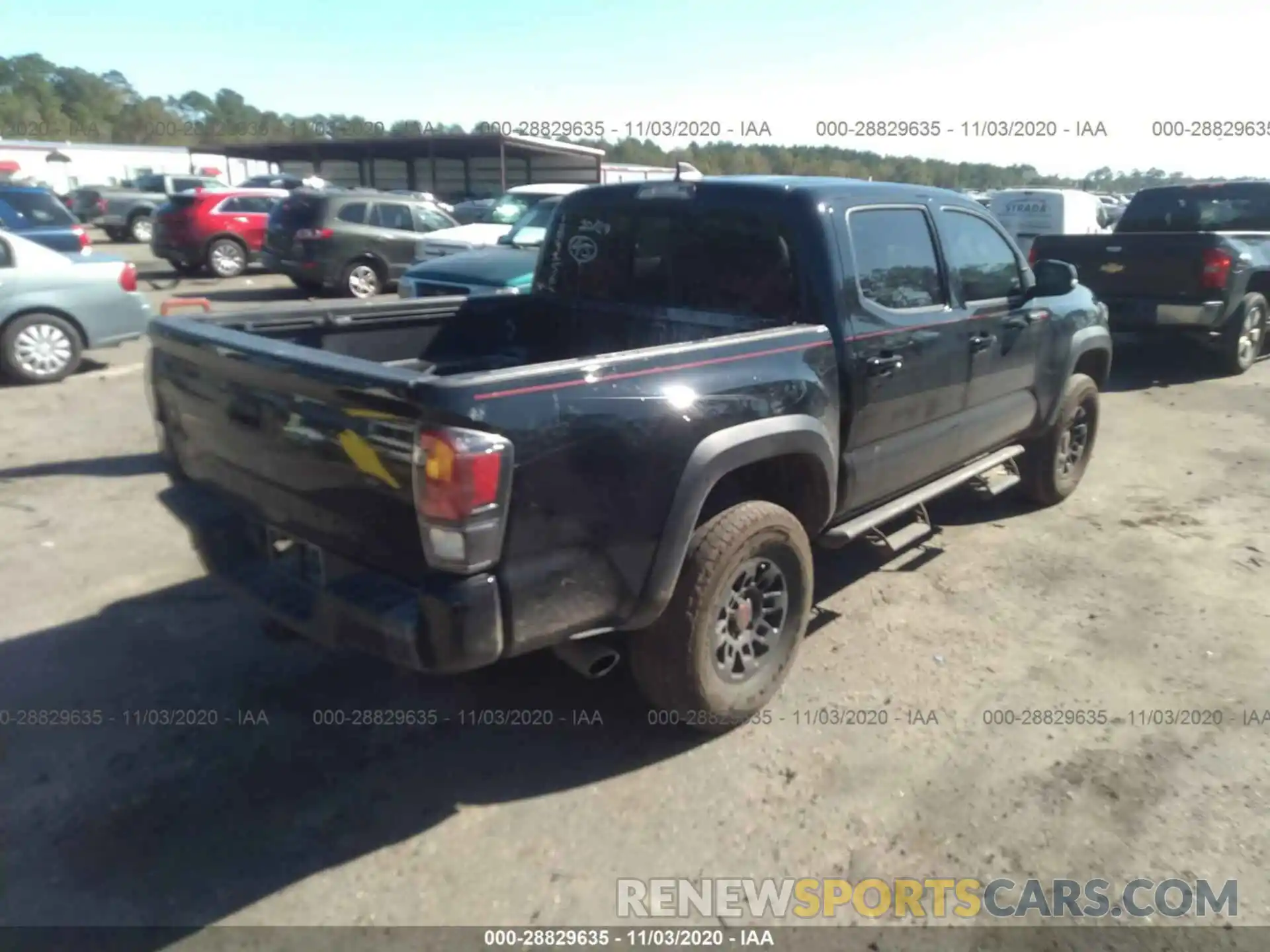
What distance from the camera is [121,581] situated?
4.86m

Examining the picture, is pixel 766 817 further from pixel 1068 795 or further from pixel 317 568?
pixel 317 568

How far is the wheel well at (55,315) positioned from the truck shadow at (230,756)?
579 cm

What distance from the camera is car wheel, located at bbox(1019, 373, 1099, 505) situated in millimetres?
6004

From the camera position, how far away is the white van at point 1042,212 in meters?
16.1

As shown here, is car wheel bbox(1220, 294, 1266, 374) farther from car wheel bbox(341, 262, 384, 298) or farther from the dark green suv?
car wheel bbox(341, 262, 384, 298)

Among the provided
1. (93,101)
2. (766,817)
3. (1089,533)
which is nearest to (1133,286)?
(1089,533)

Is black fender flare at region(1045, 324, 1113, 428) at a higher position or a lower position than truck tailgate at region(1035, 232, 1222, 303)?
lower

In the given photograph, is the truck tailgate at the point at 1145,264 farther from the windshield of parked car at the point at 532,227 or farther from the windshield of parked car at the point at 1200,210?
the windshield of parked car at the point at 532,227

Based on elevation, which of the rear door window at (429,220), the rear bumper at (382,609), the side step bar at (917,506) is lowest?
the side step bar at (917,506)

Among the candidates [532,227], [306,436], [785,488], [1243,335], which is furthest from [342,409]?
[1243,335]

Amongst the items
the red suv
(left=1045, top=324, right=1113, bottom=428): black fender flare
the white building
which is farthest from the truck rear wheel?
the white building

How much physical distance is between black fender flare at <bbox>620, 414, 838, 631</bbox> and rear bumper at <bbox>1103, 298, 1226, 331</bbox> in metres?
7.96

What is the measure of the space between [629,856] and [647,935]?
304mm

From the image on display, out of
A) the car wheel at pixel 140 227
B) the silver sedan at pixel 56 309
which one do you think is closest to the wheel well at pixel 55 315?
the silver sedan at pixel 56 309
